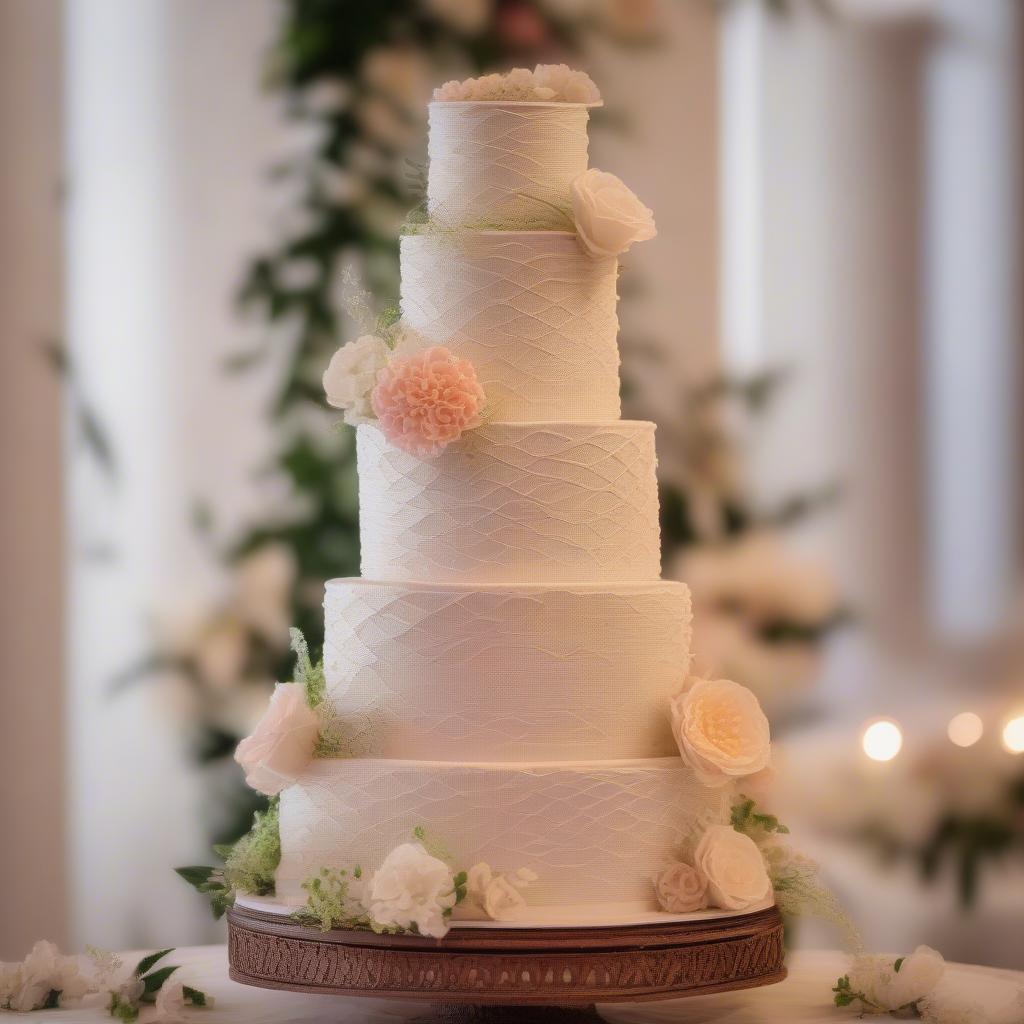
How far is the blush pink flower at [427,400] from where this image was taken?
11.1ft

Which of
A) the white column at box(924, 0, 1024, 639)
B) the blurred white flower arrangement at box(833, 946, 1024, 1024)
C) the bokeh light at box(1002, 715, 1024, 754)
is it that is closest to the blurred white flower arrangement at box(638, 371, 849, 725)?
the white column at box(924, 0, 1024, 639)

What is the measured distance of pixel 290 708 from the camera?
3430 mm

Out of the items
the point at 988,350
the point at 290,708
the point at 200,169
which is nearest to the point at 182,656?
the point at 200,169

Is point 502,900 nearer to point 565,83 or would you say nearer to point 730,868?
point 730,868

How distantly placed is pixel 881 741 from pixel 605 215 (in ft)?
9.47

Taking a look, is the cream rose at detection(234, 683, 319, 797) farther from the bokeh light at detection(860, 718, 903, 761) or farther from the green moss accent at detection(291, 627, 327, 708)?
the bokeh light at detection(860, 718, 903, 761)

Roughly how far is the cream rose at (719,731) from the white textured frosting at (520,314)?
1.84 feet

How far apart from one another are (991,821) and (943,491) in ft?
3.44

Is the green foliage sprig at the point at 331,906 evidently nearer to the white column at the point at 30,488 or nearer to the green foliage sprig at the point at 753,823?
the green foliage sprig at the point at 753,823

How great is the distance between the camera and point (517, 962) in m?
3.14

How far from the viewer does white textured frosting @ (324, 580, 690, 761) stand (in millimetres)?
3398

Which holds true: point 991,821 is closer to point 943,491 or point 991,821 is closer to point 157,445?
point 943,491

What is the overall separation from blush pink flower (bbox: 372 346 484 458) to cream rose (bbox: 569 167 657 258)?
1.08 feet

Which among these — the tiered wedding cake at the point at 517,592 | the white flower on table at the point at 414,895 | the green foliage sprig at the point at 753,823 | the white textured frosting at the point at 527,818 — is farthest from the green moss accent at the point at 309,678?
the green foliage sprig at the point at 753,823
